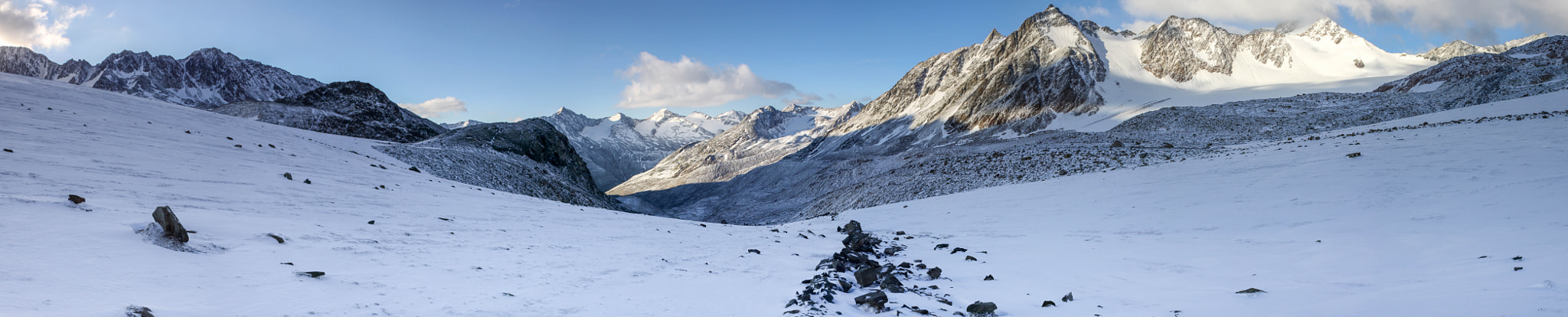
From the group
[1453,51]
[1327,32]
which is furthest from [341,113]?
[1453,51]

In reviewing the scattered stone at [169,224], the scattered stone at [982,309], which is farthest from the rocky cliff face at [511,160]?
the scattered stone at [982,309]

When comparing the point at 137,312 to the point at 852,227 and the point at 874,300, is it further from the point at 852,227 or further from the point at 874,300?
the point at 852,227

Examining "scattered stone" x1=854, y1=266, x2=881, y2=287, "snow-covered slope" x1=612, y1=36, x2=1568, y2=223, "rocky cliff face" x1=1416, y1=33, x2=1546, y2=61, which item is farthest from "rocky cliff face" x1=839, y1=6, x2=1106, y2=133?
"scattered stone" x1=854, y1=266, x2=881, y2=287

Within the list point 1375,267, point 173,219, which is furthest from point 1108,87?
point 173,219

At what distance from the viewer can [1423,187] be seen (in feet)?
47.3

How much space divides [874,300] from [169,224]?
918 centimetres

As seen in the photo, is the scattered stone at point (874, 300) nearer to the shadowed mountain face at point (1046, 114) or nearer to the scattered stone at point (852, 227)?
the scattered stone at point (852, 227)

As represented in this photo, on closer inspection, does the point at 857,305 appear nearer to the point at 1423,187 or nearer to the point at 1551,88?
the point at 1423,187

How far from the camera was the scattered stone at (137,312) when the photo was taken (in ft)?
15.9

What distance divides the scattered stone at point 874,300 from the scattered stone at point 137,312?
7352 millimetres

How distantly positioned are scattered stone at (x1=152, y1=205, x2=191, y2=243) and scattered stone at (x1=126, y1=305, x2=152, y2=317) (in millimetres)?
3047

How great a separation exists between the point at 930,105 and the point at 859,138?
17327 mm

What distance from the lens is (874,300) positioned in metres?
8.12

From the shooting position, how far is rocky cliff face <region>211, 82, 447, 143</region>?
55.5 meters
